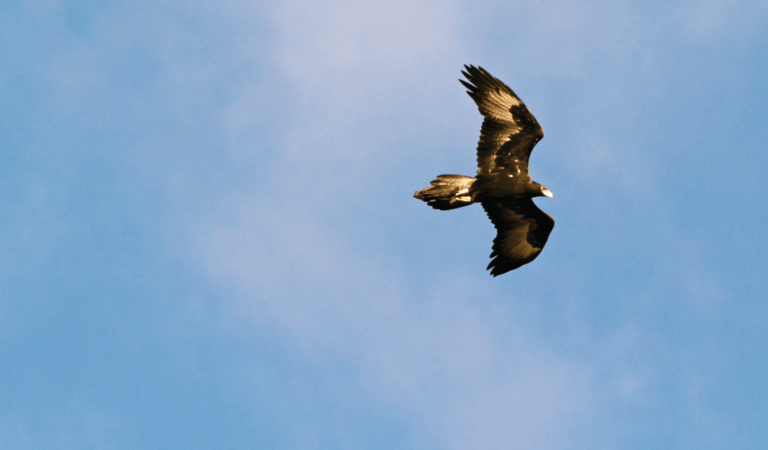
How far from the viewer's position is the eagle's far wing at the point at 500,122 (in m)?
20.3

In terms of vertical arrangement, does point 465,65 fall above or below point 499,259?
above

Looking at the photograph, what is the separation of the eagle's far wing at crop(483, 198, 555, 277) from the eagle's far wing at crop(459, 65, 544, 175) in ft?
5.53

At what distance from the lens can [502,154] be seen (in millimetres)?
20828

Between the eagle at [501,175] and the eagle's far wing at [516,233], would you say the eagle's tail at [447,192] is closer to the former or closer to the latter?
the eagle at [501,175]

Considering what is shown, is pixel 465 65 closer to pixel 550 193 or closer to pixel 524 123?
pixel 524 123

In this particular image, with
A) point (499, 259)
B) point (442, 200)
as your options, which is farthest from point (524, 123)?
point (499, 259)

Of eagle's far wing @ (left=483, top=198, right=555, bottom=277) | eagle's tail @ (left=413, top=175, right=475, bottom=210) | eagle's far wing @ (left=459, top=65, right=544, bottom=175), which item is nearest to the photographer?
eagle's far wing @ (left=459, top=65, right=544, bottom=175)

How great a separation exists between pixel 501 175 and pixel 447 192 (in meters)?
1.37

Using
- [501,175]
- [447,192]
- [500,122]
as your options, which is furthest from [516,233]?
[500,122]

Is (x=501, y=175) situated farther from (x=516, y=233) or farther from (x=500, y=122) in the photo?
(x=516, y=233)

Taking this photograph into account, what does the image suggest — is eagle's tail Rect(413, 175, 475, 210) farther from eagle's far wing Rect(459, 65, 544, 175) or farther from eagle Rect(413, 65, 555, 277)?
eagle's far wing Rect(459, 65, 544, 175)

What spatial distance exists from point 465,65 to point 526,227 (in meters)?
4.48

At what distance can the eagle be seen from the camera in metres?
20.4

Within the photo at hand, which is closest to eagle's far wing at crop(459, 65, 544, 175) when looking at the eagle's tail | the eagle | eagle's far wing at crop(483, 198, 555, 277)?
the eagle
